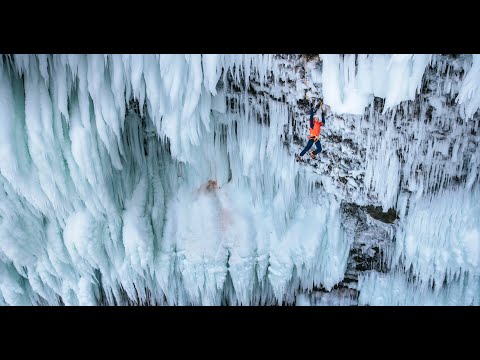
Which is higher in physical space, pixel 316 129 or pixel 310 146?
pixel 316 129

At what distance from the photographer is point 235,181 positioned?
11.4ft

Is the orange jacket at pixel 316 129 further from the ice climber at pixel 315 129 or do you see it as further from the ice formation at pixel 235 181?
the ice formation at pixel 235 181

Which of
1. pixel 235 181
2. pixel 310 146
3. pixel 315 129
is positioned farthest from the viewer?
pixel 235 181

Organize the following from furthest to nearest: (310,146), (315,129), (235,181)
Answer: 1. (235,181)
2. (310,146)
3. (315,129)

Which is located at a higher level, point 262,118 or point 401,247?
point 262,118

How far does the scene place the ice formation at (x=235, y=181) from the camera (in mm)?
2607

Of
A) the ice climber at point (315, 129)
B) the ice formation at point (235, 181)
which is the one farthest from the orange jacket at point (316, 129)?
the ice formation at point (235, 181)

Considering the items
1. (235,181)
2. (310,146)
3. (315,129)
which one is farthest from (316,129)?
(235,181)

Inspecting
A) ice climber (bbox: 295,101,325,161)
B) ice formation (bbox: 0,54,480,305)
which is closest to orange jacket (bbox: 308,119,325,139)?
ice climber (bbox: 295,101,325,161)

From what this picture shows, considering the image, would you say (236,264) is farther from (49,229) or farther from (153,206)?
(49,229)

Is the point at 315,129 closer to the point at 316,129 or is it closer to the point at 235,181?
the point at 316,129

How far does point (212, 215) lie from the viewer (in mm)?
3533
